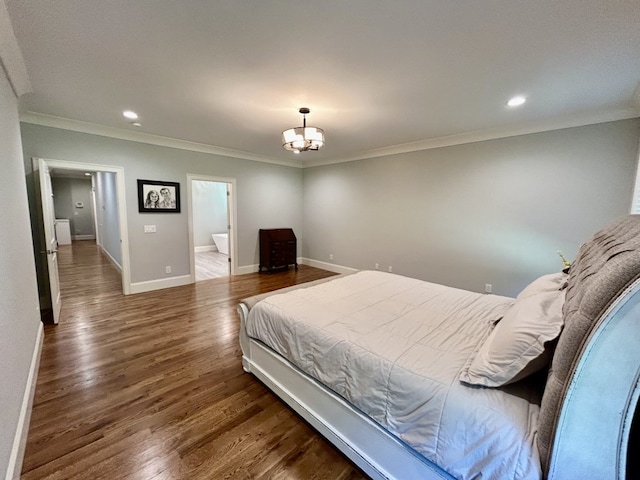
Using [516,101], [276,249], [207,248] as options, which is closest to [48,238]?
[276,249]

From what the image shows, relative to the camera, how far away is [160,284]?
4.62 m

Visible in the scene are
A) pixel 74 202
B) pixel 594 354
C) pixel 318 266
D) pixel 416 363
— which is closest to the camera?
pixel 594 354

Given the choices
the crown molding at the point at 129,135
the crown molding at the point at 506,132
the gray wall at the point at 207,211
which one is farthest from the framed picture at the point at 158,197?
the gray wall at the point at 207,211

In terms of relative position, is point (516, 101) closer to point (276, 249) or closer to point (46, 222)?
point (276, 249)

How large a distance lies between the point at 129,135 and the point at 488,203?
5555 mm

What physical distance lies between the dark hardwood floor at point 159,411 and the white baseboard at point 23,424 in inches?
1.7

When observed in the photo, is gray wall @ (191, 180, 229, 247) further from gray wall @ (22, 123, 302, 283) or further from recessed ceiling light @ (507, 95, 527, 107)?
recessed ceiling light @ (507, 95, 527, 107)

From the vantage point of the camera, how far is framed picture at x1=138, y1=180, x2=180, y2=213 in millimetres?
4301

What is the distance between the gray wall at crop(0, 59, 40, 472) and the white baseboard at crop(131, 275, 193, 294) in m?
1.84

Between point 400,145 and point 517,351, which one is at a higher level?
point 400,145

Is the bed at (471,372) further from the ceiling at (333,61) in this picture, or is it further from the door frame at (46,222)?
the door frame at (46,222)

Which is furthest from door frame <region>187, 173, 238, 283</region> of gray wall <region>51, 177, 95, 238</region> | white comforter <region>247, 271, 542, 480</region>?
gray wall <region>51, 177, 95, 238</region>

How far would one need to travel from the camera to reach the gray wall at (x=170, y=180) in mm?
3609

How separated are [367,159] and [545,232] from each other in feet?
10.1
